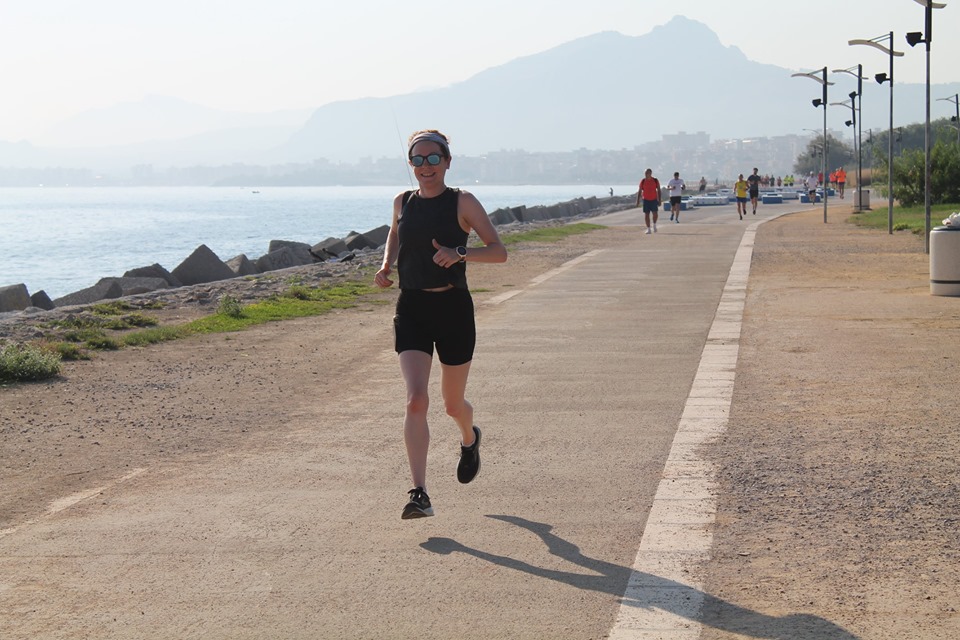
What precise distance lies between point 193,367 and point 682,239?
20491 millimetres

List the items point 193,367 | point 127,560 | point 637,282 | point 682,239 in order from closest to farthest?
1. point 127,560
2. point 193,367
3. point 637,282
4. point 682,239

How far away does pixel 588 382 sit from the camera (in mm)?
10062

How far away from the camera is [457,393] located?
6.47m

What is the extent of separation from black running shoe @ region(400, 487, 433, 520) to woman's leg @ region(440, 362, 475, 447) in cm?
59

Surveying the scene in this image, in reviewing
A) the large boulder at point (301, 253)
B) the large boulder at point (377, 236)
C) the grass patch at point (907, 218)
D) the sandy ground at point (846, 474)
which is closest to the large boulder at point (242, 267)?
the large boulder at point (301, 253)

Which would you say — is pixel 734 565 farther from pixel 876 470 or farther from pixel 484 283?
pixel 484 283

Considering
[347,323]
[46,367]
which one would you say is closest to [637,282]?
[347,323]

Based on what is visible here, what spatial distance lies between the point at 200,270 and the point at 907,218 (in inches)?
747

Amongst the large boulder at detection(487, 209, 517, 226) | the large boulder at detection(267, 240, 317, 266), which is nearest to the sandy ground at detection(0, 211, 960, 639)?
the large boulder at detection(267, 240, 317, 266)

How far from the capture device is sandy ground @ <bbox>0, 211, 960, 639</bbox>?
503cm

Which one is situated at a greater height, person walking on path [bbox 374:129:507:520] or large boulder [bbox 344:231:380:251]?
person walking on path [bbox 374:129:507:520]

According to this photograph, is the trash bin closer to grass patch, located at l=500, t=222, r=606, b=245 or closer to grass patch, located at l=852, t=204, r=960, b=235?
grass patch, located at l=852, t=204, r=960, b=235

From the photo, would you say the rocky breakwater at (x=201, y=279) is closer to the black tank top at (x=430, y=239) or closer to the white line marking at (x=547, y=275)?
the white line marking at (x=547, y=275)

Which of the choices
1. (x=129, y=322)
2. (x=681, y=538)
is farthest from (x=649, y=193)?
(x=681, y=538)
